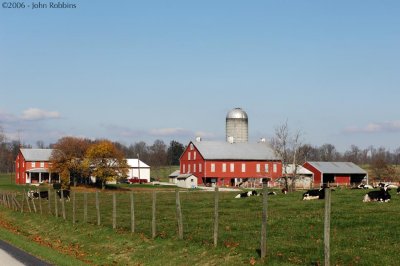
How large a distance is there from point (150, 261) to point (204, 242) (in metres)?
2.01

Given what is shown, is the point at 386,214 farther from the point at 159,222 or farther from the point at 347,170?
the point at 347,170

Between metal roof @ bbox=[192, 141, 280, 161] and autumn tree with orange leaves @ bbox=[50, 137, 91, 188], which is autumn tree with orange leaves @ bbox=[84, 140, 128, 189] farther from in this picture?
metal roof @ bbox=[192, 141, 280, 161]

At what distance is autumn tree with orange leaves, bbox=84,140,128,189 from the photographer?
103m

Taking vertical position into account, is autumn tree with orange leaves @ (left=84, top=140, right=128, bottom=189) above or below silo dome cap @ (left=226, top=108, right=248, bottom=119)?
below

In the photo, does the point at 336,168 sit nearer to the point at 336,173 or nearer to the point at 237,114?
the point at 336,173

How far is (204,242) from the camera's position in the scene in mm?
21047

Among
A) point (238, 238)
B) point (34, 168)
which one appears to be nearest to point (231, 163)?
point (34, 168)

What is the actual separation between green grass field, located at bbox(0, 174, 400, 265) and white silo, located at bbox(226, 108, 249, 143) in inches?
3980

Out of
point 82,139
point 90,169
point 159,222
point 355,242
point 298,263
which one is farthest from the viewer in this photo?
point 82,139

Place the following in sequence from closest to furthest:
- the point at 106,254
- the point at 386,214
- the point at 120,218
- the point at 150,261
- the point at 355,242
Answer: the point at 355,242, the point at 150,261, the point at 106,254, the point at 386,214, the point at 120,218

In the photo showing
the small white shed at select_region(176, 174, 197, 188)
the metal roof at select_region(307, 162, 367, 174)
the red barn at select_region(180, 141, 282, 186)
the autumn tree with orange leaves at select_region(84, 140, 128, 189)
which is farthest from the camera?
the metal roof at select_region(307, 162, 367, 174)

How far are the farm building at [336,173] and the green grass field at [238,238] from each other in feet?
285

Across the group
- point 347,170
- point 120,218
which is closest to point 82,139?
point 347,170

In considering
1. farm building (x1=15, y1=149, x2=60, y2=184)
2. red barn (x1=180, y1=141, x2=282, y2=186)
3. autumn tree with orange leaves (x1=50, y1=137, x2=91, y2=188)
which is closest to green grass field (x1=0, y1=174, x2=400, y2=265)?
autumn tree with orange leaves (x1=50, y1=137, x2=91, y2=188)
